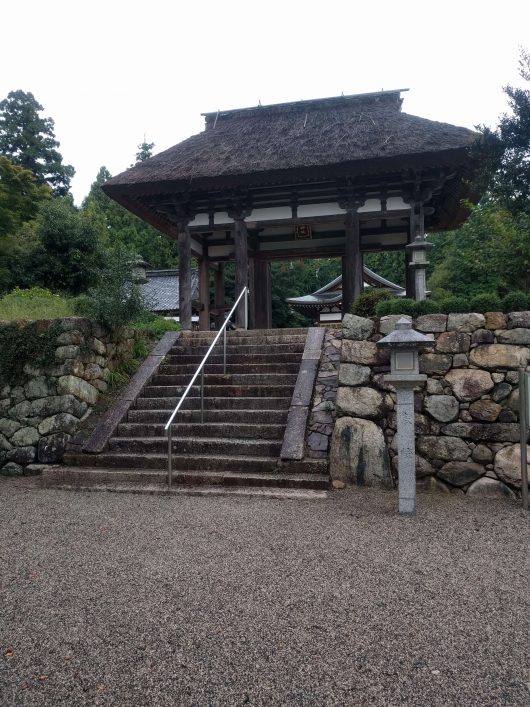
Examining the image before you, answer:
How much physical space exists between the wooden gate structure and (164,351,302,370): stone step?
205cm

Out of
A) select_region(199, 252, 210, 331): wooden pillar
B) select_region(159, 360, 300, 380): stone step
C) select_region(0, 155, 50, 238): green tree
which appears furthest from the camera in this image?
select_region(0, 155, 50, 238): green tree

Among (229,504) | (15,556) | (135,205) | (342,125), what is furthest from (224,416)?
(342,125)

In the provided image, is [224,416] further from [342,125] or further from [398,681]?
[342,125]

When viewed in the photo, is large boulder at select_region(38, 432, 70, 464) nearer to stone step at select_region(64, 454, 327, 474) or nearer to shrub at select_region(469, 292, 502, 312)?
stone step at select_region(64, 454, 327, 474)

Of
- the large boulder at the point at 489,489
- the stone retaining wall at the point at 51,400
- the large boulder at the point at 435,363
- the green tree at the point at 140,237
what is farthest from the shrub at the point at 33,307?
the green tree at the point at 140,237

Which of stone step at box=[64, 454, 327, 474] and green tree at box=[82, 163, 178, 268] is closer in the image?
stone step at box=[64, 454, 327, 474]

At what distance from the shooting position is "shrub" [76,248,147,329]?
6.46 m

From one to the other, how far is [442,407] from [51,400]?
4.66 m

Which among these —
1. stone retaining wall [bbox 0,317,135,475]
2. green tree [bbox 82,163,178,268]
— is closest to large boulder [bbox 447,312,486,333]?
stone retaining wall [bbox 0,317,135,475]

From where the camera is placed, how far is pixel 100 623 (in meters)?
2.31

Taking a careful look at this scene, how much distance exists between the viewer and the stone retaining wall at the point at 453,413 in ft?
15.9

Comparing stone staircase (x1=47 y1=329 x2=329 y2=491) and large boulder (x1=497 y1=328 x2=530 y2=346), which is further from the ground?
large boulder (x1=497 y1=328 x2=530 y2=346)

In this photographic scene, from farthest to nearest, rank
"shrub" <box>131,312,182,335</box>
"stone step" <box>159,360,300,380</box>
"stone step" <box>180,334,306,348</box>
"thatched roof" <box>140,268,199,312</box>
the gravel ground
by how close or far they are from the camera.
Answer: "thatched roof" <box>140,268,199,312</box> → "shrub" <box>131,312,182,335</box> → "stone step" <box>180,334,306,348</box> → "stone step" <box>159,360,300,380</box> → the gravel ground

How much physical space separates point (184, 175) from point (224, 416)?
5039mm
